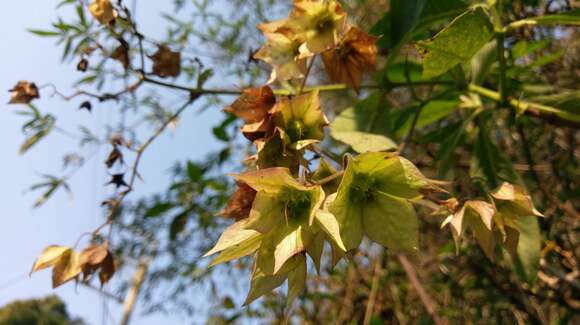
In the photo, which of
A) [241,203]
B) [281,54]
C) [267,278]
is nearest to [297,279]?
[267,278]

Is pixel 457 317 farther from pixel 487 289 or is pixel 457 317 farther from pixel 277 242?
pixel 277 242

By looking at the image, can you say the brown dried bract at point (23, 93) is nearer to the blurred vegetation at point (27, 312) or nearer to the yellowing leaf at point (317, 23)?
the yellowing leaf at point (317, 23)

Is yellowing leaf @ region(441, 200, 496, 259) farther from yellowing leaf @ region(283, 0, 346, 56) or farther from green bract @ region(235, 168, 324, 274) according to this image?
yellowing leaf @ region(283, 0, 346, 56)

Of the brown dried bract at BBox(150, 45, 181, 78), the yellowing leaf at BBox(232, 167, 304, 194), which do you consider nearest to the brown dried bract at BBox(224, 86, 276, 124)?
the yellowing leaf at BBox(232, 167, 304, 194)

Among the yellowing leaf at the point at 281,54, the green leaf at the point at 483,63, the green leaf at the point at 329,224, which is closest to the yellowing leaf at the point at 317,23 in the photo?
the yellowing leaf at the point at 281,54

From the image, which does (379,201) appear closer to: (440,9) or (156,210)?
(440,9)

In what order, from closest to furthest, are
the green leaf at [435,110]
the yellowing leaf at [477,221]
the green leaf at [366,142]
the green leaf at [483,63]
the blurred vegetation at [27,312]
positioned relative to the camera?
the yellowing leaf at [477,221]
the green leaf at [366,142]
the green leaf at [483,63]
the green leaf at [435,110]
the blurred vegetation at [27,312]

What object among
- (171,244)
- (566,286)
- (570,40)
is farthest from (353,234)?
(171,244)

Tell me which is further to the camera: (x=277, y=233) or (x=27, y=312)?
(x=27, y=312)
